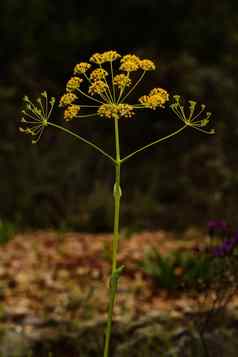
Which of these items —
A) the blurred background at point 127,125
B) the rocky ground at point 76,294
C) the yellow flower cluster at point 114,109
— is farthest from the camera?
the blurred background at point 127,125

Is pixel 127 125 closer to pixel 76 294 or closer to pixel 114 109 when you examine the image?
pixel 76 294

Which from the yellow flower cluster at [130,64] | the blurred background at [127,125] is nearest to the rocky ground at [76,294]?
the blurred background at [127,125]

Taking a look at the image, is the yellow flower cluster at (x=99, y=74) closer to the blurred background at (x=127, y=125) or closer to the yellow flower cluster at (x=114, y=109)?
the yellow flower cluster at (x=114, y=109)

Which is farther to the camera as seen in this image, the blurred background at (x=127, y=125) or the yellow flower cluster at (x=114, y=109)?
the blurred background at (x=127, y=125)

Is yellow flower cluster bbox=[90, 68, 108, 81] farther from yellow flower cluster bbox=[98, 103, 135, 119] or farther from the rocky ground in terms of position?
the rocky ground

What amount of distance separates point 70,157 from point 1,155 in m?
0.73

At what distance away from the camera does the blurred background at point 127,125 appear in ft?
23.6

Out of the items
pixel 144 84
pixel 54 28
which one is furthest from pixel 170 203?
pixel 54 28

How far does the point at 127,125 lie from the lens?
8.74 meters

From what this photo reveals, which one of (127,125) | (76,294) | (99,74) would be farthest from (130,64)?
(127,125)

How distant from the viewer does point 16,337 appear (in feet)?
12.9

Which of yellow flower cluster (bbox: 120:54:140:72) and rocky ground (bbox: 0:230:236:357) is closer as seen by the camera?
yellow flower cluster (bbox: 120:54:140:72)

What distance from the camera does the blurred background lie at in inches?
283

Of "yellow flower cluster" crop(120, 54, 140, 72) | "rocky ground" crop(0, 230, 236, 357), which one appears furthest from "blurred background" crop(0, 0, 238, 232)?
"yellow flower cluster" crop(120, 54, 140, 72)
